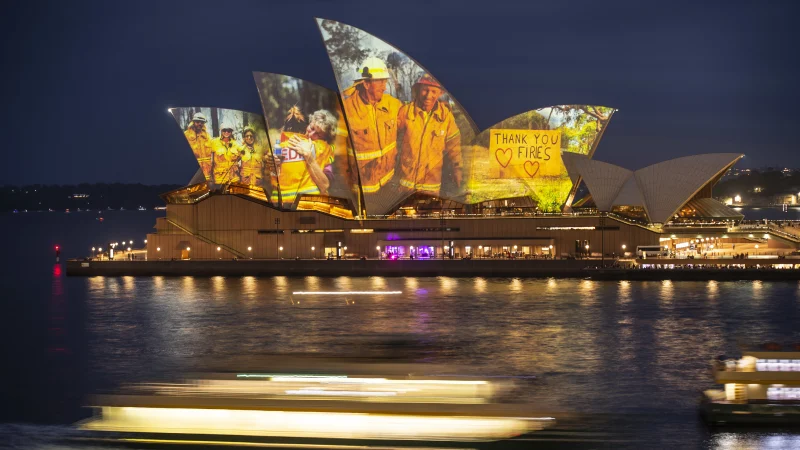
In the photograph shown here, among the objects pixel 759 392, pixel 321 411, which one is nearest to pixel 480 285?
pixel 759 392

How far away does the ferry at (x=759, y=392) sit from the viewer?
69.6ft

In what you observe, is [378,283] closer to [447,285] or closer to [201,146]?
[447,285]

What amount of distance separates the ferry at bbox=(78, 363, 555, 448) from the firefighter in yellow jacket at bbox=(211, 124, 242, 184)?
42.0 meters

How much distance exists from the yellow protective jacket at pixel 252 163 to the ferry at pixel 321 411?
42.0 m

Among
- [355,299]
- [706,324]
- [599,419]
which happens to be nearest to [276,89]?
[355,299]

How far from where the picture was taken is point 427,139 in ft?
187

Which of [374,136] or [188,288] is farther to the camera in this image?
[374,136]

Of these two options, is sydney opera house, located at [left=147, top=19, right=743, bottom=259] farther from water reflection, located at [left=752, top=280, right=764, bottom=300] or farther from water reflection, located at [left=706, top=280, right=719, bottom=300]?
water reflection, located at [left=752, top=280, right=764, bottom=300]

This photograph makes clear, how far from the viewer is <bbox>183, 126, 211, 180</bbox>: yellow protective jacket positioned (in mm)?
60375

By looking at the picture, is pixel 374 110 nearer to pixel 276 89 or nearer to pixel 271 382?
pixel 276 89

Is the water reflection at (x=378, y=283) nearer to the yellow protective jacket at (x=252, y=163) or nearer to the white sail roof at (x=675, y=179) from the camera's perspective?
the yellow protective jacket at (x=252, y=163)

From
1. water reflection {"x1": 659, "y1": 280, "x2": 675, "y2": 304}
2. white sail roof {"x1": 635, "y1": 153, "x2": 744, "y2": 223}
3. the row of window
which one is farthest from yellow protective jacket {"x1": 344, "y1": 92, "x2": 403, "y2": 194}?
the row of window

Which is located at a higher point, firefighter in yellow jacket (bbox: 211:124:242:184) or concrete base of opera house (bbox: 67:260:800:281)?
firefighter in yellow jacket (bbox: 211:124:242:184)

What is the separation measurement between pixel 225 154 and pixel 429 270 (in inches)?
594
